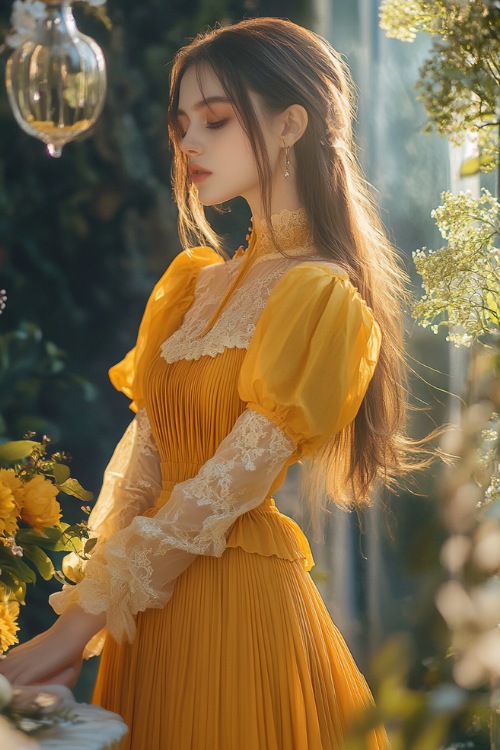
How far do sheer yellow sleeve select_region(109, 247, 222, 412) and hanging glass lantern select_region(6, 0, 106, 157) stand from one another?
844 mm

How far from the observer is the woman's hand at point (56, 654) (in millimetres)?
1228

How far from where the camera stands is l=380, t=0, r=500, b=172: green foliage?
97cm

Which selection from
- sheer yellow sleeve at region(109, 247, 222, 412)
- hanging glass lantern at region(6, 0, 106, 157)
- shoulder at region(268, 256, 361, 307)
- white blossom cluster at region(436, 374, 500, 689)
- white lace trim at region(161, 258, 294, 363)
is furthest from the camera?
sheer yellow sleeve at region(109, 247, 222, 412)

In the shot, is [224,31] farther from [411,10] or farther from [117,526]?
[117,526]

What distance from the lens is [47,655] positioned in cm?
126

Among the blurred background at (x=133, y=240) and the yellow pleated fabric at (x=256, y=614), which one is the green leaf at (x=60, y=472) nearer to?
the yellow pleated fabric at (x=256, y=614)

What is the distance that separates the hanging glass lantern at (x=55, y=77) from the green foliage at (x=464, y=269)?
0.61 metres

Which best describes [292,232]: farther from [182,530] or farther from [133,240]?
[133,240]

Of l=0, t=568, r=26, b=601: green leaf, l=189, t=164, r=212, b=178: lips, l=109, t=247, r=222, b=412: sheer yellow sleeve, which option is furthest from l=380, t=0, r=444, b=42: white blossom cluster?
l=0, t=568, r=26, b=601: green leaf

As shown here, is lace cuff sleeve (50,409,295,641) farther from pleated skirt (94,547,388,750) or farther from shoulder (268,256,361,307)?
shoulder (268,256,361,307)

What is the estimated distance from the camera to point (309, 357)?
52.7 inches

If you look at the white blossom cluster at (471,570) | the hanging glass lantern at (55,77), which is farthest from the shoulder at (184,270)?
the white blossom cluster at (471,570)

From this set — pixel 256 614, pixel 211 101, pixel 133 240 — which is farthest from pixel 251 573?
pixel 133 240

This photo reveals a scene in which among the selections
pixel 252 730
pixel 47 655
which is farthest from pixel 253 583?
pixel 47 655
